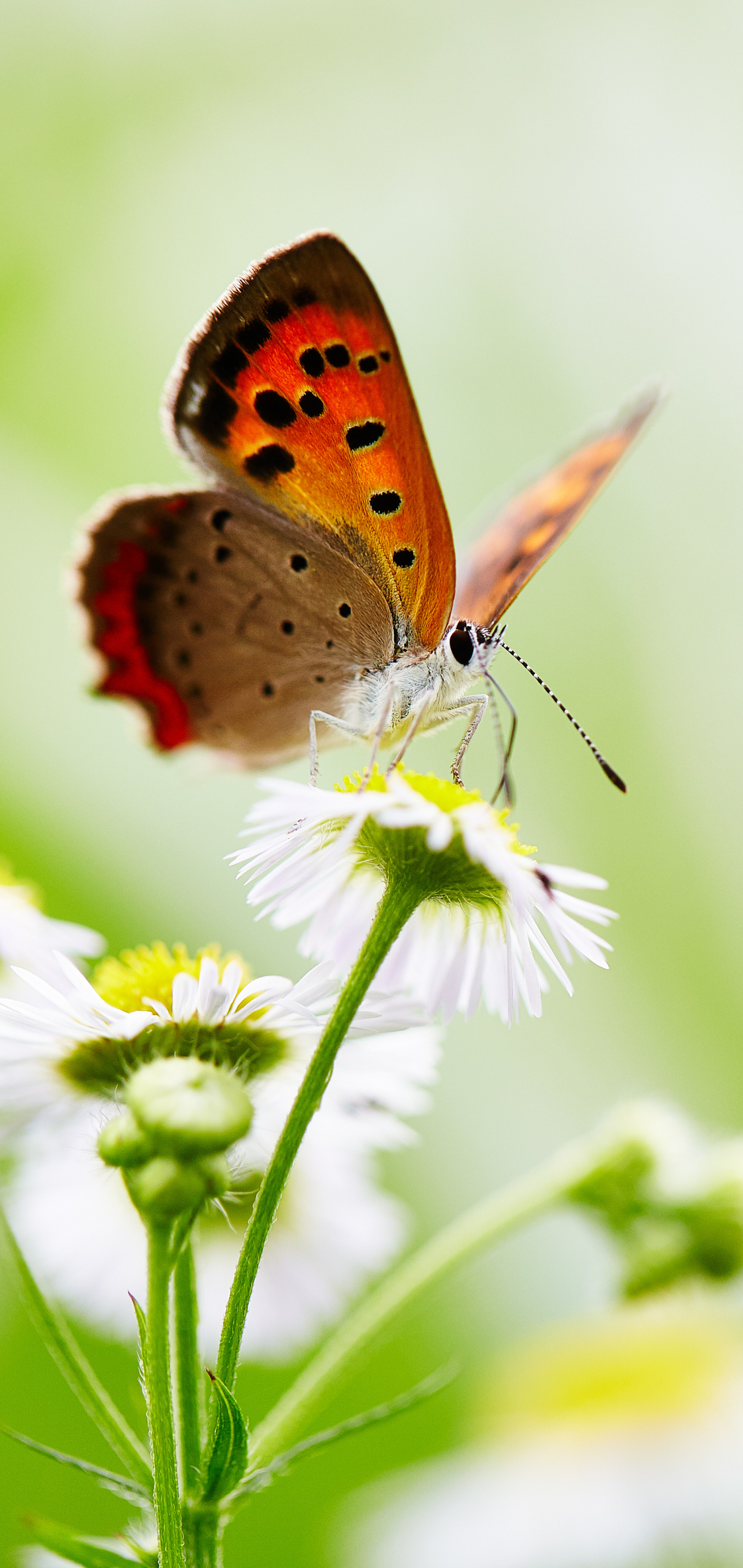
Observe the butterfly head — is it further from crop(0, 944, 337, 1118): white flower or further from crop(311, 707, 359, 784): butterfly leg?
crop(0, 944, 337, 1118): white flower

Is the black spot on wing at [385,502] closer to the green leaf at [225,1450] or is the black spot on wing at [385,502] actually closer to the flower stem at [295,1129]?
the flower stem at [295,1129]

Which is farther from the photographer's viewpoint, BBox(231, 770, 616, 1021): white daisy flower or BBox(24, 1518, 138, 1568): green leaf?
BBox(231, 770, 616, 1021): white daisy flower

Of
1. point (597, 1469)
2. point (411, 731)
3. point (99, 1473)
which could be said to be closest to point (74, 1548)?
point (99, 1473)

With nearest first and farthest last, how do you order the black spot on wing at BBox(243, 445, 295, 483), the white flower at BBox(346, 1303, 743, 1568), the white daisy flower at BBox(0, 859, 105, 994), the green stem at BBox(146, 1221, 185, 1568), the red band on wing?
the green stem at BBox(146, 1221, 185, 1568), the white daisy flower at BBox(0, 859, 105, 994), the black spot on wing at BBox(243, 445, 295, 483), the red band on wing, the white flower at BBox(346, 1303, 743, 1568)

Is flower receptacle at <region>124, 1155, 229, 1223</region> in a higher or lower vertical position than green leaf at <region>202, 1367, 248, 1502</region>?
higher

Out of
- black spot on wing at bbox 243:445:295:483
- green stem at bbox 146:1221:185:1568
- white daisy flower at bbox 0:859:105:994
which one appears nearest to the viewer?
green stem at bbox 146:1221:185:1568

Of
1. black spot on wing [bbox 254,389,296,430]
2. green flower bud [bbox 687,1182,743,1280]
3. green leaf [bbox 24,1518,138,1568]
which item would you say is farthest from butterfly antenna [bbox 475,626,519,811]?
green leaf [bbox 24,1518,138,1568]

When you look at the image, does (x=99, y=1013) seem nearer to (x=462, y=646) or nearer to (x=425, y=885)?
(x=425, y=885)
